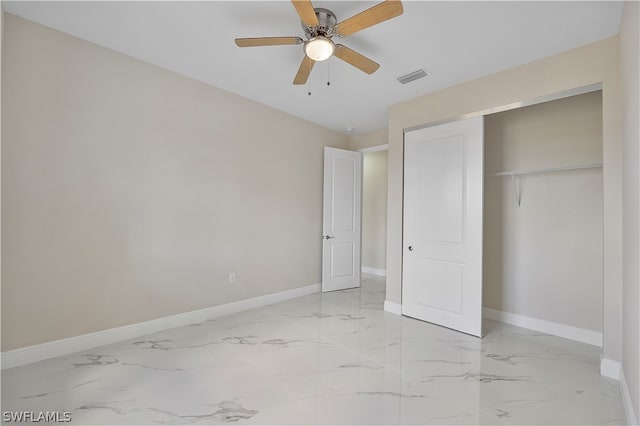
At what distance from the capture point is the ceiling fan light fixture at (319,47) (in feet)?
7.03

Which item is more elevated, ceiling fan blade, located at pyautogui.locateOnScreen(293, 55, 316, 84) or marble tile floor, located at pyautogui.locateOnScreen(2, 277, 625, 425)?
ceiling fan blade, located at pyautogui.locateOnScreen(293, 55, 316, 84)

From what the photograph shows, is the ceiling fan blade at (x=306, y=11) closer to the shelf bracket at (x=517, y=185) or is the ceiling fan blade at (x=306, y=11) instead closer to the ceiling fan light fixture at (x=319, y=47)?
the ceiling fan light fixture at (x=319, y=47)

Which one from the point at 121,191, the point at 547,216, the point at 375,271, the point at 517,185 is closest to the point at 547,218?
the point at 547,216

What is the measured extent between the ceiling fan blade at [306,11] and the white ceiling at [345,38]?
1.16 feet

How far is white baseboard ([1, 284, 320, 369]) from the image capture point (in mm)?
2406

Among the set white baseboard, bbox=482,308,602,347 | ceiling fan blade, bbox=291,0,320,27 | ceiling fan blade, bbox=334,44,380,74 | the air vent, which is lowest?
white baseboard, bbox=482,308,602,347

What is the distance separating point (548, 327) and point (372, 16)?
140 inches

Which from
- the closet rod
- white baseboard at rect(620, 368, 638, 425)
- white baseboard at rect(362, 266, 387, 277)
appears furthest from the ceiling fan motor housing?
white baseboard at rect(362, 266, 387, 277)

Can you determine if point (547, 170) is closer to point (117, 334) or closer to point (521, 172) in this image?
point (521, 172)

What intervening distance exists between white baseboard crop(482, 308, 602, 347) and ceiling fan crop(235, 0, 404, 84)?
3.20 metres

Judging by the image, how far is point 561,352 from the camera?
9.23 ft

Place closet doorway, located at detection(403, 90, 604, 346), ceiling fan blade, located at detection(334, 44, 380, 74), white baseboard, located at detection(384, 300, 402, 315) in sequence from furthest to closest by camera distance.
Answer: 1. white baseboard, located at detection(384, 300, 402, 315)
2. closet doorway, located at detection(403, 90, 604, 346)
3. ceiling fan blade, located at detection(334, 44, 380, 74)

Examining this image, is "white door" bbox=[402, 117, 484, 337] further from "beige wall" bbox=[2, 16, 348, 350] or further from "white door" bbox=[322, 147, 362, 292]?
"beige wall" bbox=[2, 16, 348, 350]

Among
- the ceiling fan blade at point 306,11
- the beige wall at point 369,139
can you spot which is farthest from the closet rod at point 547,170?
the ceiling fan blade at point 306,11
